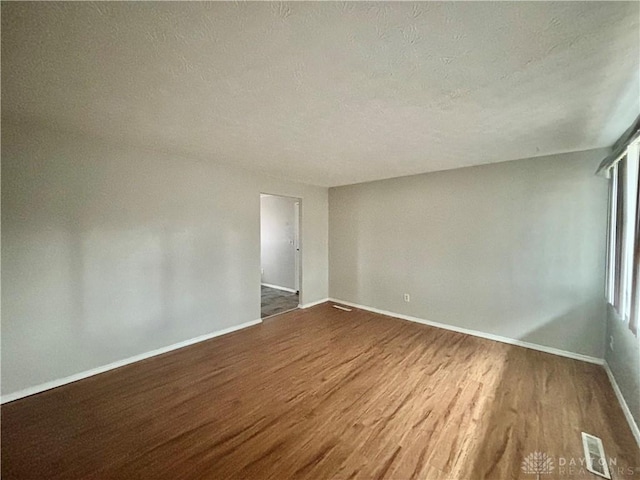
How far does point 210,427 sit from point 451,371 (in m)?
2.29

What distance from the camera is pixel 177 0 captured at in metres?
0.98

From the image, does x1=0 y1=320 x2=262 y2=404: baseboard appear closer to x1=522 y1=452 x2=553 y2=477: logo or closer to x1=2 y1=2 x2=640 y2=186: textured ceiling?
x1=2 y1=2 x2=640 y2=186: textured ceiling

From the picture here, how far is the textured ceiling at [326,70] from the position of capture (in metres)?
1.06

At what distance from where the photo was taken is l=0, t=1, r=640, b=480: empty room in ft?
4.05

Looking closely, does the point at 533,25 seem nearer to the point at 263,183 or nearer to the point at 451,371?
the point at 451,371

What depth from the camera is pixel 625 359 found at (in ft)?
6.86

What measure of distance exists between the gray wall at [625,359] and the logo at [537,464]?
783mm

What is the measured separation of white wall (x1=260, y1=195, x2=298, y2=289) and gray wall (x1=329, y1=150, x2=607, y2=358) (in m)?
1.78

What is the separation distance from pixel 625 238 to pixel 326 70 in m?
2.73

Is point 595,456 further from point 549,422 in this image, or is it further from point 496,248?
point 496,248

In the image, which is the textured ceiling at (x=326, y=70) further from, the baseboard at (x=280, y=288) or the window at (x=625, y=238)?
the baseboard at (x=280, y=288)

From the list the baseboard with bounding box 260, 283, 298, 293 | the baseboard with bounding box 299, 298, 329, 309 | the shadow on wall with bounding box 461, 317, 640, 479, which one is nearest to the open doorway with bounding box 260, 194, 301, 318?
the baseboard with bounding box 260, 283, 298, 293

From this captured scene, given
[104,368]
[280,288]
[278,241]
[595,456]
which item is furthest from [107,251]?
[595,456]

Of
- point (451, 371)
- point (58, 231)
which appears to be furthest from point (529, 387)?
point (58, 231)
